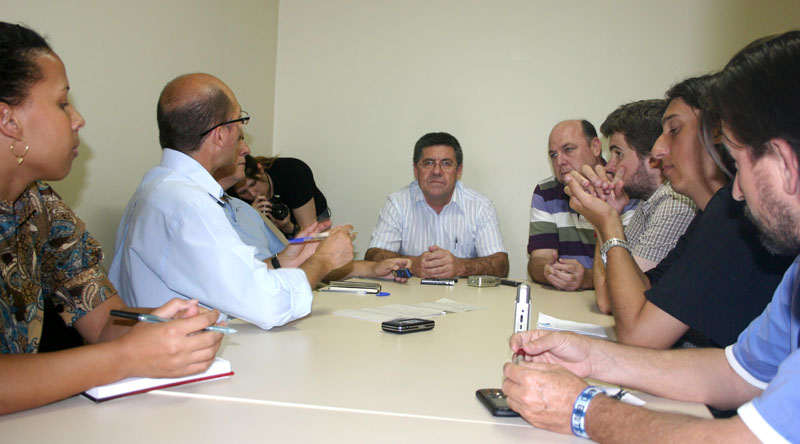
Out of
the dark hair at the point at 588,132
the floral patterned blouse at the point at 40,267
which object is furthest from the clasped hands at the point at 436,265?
the floral patterned blouse at the point at 40,267

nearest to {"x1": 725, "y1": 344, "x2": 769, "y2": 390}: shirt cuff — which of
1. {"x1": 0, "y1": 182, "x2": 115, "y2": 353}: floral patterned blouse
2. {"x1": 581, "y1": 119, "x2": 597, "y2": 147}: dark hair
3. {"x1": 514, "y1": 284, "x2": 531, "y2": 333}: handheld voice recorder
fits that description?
{"x1": 514, "y1": 284, "x2": 531, "y2": 333}: handheld voice recorder

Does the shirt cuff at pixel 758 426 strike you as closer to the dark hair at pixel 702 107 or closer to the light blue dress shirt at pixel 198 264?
the dark hair at pixel 702 107

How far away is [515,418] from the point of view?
1.17 m

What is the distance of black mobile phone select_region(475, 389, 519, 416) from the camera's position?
116 centimetres

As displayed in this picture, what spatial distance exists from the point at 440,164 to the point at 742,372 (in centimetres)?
277

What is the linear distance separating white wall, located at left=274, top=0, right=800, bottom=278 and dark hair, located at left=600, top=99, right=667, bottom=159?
1.42 m

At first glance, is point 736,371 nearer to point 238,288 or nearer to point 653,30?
point 238,288

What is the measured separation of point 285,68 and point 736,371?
4.36 m

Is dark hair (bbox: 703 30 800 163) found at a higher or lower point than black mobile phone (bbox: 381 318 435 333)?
higher

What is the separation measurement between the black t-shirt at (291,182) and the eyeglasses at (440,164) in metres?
0.94

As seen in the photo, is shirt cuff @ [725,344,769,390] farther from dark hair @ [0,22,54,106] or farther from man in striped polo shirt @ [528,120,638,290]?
man in striped polo shirt @ [528,120,638,290]

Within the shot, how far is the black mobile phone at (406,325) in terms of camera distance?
5.95 ft

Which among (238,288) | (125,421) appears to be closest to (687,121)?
(238,288)

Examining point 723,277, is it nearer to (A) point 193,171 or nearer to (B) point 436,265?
(A) point 193,171
